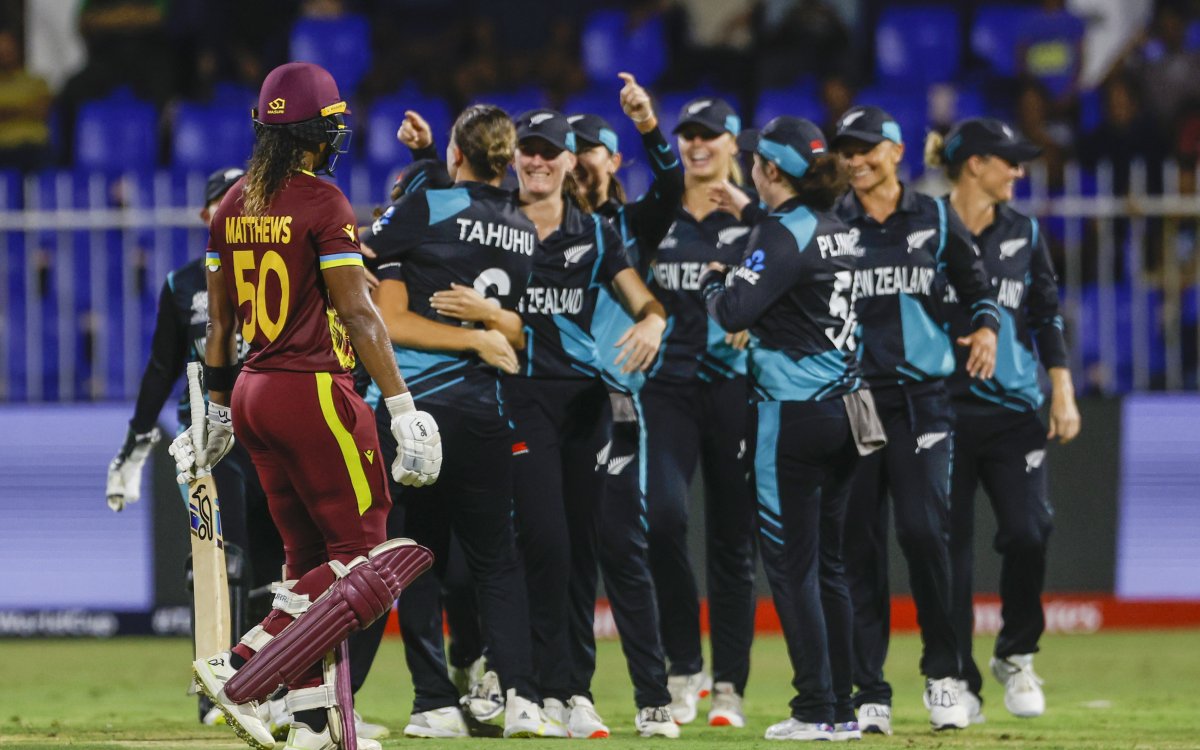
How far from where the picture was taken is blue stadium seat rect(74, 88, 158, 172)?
15594 millimetres

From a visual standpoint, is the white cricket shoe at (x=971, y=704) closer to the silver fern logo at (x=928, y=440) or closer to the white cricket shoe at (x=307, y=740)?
the silver fern logo at (x=928, y=440)

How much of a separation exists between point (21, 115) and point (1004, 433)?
1017 cm

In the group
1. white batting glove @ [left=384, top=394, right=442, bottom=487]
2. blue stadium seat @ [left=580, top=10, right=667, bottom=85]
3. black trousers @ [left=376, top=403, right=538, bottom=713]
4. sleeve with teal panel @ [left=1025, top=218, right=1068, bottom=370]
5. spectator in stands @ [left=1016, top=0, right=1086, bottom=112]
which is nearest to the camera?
white batting glove @ [left=384, top=394, right=442, bottom=487]

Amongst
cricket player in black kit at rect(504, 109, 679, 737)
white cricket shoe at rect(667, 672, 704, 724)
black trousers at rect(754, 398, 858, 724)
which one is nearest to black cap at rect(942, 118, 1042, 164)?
cricket player in black kit at rect(504, 109, 679, 737)

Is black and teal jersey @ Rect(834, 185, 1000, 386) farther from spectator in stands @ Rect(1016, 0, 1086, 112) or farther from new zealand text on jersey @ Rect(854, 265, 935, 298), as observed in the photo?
spectator in stands @ Rect(1016, 0, 1086, 112)

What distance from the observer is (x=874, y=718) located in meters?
7.96

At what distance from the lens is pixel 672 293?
8.84 m

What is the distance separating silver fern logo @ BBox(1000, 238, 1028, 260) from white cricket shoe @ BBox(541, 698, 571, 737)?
3032 millimetres

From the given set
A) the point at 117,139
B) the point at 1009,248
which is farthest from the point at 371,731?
the point at 117,139

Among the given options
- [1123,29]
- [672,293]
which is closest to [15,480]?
[672,293]

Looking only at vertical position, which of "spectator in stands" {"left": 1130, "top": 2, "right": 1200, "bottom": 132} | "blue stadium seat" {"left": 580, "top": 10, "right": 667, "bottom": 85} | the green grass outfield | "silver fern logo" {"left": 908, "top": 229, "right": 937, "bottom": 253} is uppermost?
"blue stadium seat" {"left": 580, "top": 10, "right": 667, "bottom": 85}

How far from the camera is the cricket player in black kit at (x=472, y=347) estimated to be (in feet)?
24.0

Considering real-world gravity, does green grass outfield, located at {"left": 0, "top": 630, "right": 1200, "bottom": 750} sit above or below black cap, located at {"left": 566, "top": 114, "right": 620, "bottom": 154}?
below

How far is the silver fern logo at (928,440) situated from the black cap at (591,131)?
1972 millimetres
